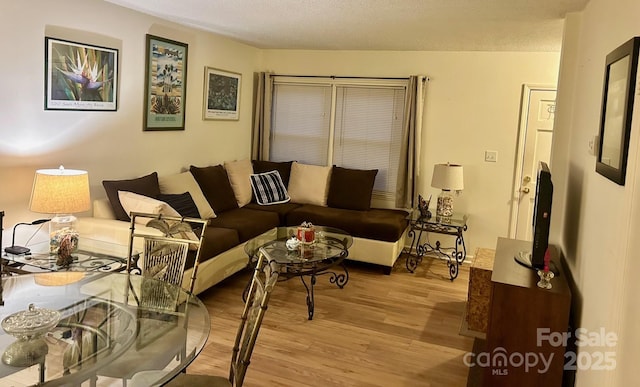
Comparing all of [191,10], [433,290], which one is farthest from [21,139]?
[433,290]

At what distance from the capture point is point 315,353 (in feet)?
10.6

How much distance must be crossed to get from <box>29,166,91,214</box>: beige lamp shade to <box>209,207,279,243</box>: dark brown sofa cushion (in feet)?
4.53

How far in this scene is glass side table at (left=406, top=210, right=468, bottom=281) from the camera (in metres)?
5.04

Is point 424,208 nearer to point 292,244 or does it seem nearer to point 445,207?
point 445,207

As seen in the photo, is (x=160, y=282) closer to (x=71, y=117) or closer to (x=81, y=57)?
(x=71, y=117)

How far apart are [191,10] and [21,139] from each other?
1.59 m

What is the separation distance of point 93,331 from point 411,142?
4.05m

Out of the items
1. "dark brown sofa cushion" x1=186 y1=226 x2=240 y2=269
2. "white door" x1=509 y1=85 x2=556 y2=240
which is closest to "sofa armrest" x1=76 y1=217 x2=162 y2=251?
"dark brown sofa cushion" x1=186 y1=226 x2=240 y2=269

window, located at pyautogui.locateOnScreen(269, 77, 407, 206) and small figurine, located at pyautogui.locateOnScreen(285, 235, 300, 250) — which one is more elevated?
window, located at pyautogui.locateOnScreen(269, 77, 407, 206)

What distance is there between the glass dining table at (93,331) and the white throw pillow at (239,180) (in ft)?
9.29

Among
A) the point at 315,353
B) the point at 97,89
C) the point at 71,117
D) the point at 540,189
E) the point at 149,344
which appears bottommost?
the point at 315,353

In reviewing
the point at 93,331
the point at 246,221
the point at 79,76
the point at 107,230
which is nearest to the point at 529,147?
the point at 246,221

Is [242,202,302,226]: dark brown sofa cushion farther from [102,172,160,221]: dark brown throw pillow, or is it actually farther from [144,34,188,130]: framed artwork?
[102,172,160,221]: dark brown throw pillow

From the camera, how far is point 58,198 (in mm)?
3117
